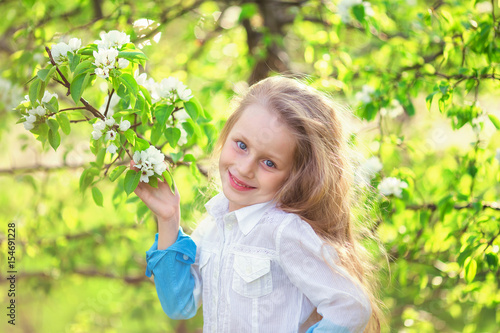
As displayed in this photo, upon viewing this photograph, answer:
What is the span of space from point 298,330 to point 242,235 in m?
0.29

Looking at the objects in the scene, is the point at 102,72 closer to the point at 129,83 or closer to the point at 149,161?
the point at 129,83

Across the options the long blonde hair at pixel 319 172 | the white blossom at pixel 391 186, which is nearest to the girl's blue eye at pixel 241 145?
the long blonde hair at pixel 319 172

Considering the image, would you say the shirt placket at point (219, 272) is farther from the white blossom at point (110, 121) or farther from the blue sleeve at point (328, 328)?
the white blossom at point (110, 121)

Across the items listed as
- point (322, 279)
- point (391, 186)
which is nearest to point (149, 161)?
point (322, 279)

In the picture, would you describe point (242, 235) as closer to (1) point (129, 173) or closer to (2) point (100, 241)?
(1) point (129, 173)

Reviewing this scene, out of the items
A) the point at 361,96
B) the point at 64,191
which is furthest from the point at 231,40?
the point at 64,191

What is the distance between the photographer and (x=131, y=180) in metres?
1.25

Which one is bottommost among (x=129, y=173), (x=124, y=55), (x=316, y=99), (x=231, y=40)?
(x=231, y=40)

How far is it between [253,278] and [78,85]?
0.65 meters

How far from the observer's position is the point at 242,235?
1324 millimetres

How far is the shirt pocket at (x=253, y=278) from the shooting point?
1.25m

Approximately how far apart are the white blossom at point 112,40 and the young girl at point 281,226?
37 cm

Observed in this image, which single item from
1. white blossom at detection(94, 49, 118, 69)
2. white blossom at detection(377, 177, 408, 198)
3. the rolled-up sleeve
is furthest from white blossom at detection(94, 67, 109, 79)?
white blossom at detection(377, 177, 408, 198)

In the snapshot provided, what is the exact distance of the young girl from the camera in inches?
47.3
